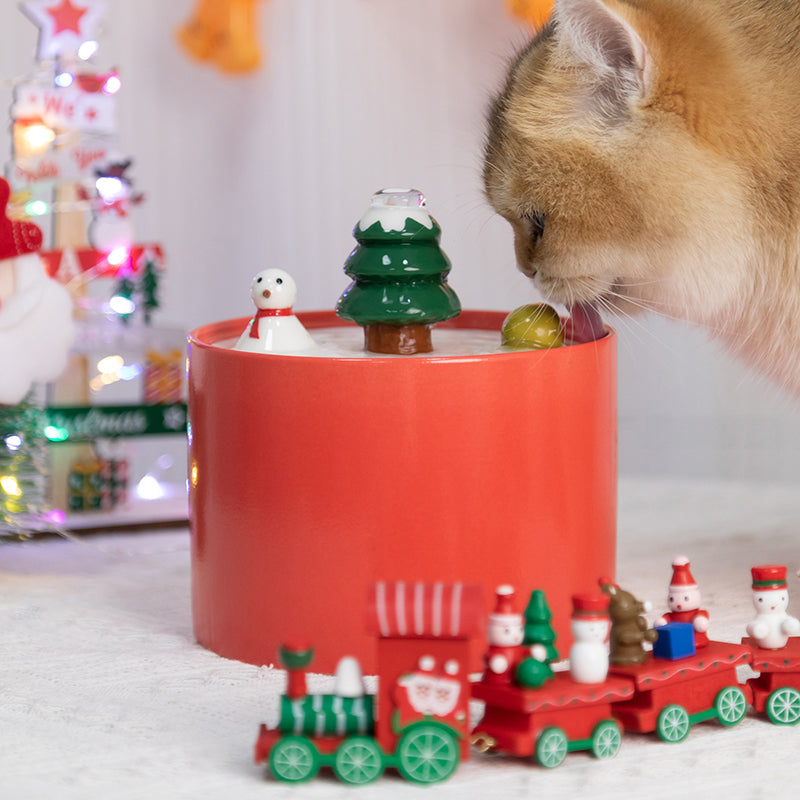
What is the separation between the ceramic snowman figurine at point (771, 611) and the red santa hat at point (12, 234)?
0.85 metres

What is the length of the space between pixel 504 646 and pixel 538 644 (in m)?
0.02

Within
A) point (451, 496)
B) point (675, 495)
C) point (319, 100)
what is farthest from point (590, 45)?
point (319, 100)

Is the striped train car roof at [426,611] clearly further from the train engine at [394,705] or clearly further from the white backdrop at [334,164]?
the white backdrop at [334,164]

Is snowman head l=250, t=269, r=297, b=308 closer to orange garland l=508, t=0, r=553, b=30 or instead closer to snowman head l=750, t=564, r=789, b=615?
snowman head l=750, t=564, r=789, b=615

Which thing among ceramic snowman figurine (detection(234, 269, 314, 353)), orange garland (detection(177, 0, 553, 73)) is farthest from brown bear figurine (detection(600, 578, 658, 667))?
orange garland (detection(177, 0, 553, 73))

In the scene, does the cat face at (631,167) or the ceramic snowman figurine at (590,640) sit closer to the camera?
the ceramic snowman figurine at (590,640)

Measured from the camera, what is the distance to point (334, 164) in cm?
212

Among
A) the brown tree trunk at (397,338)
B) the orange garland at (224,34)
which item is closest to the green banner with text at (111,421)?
the brown tree trunk at (397,338)

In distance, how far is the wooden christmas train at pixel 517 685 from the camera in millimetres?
848

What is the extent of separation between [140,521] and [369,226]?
70cm

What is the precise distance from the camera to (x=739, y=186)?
43.1 inches

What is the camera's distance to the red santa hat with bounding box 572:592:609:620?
89 centimetres

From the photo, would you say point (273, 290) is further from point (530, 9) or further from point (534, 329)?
point (530, 9)

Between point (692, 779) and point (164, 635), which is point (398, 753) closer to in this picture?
point (692, 779)
